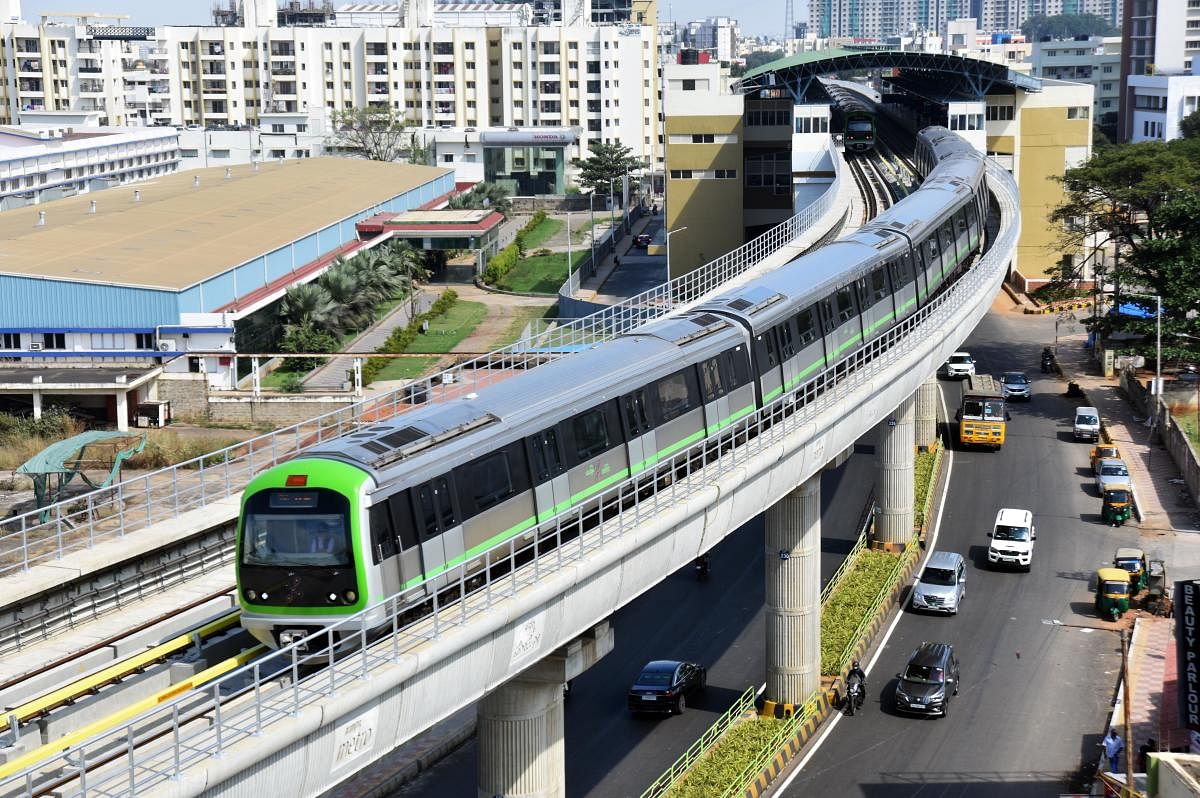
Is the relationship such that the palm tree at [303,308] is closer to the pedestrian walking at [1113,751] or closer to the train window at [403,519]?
the pedestrian walking at [1113,751]

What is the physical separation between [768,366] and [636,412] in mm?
6634

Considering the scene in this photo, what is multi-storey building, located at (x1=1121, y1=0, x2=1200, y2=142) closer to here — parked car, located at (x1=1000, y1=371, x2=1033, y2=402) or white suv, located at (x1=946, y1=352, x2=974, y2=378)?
white suv, located at (x1=946, y1=352, x2=974, y2=378)

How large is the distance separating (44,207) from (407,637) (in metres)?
76.6

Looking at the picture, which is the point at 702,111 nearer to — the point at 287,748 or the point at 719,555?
the point at 719,555

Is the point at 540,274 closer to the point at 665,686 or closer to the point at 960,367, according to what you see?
the point at 960,367

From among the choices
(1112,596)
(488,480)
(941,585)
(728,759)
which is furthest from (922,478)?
(488,480)

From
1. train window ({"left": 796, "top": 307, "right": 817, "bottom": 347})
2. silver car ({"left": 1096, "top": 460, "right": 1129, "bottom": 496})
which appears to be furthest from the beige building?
train window ({"left": 796, "top": 307, "right": 817, "bottom": 347})

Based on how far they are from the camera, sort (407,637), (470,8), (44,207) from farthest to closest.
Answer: (470,8), (44,207), (407,637)

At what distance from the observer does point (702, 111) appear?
92.4m

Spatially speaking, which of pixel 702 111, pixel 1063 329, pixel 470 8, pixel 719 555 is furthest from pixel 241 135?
pixel 719 555

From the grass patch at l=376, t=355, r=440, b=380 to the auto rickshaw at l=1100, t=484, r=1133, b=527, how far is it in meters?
30.0

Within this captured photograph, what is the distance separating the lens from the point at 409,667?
2023 centimetres

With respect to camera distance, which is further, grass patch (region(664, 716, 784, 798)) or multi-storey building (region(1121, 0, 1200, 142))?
multi-storey building (region(1121, 0, 1200, 142))

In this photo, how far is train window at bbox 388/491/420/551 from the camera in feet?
74.4
